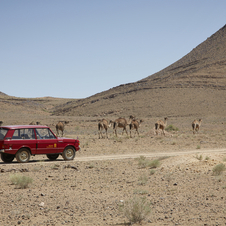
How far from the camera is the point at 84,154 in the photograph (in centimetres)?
2150

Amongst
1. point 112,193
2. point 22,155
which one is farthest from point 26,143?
point 112,193

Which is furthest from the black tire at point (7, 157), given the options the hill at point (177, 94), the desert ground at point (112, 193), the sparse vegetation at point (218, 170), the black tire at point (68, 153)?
the hill at point (177, 94)

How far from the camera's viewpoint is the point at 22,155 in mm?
16172

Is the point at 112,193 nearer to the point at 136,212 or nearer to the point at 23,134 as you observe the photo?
the point at 136,212

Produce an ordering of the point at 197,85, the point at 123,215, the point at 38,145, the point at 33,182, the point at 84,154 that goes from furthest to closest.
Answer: the point at 197,85 → the point at 84,154 → the point at 38,145 → the point at 33,182 → the point at 123,215

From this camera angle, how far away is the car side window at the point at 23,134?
15963mm

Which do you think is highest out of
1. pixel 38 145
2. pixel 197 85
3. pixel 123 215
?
pixel 197 85

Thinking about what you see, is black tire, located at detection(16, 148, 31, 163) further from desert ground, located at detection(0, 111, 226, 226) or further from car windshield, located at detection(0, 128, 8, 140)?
car windshield, located at detection(0, 128, 8, 140)

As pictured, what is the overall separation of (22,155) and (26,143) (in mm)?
664

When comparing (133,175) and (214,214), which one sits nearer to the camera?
(214,214)

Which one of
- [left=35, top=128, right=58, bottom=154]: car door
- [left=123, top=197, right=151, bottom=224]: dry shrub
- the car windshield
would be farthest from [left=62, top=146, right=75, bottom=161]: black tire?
[left=123, top=197, right=151, bottom=224]: dry shrub

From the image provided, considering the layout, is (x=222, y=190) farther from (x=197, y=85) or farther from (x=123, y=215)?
(x=197, y=85)

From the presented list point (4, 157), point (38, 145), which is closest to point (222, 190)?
point (38, 145)

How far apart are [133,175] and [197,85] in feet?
261
